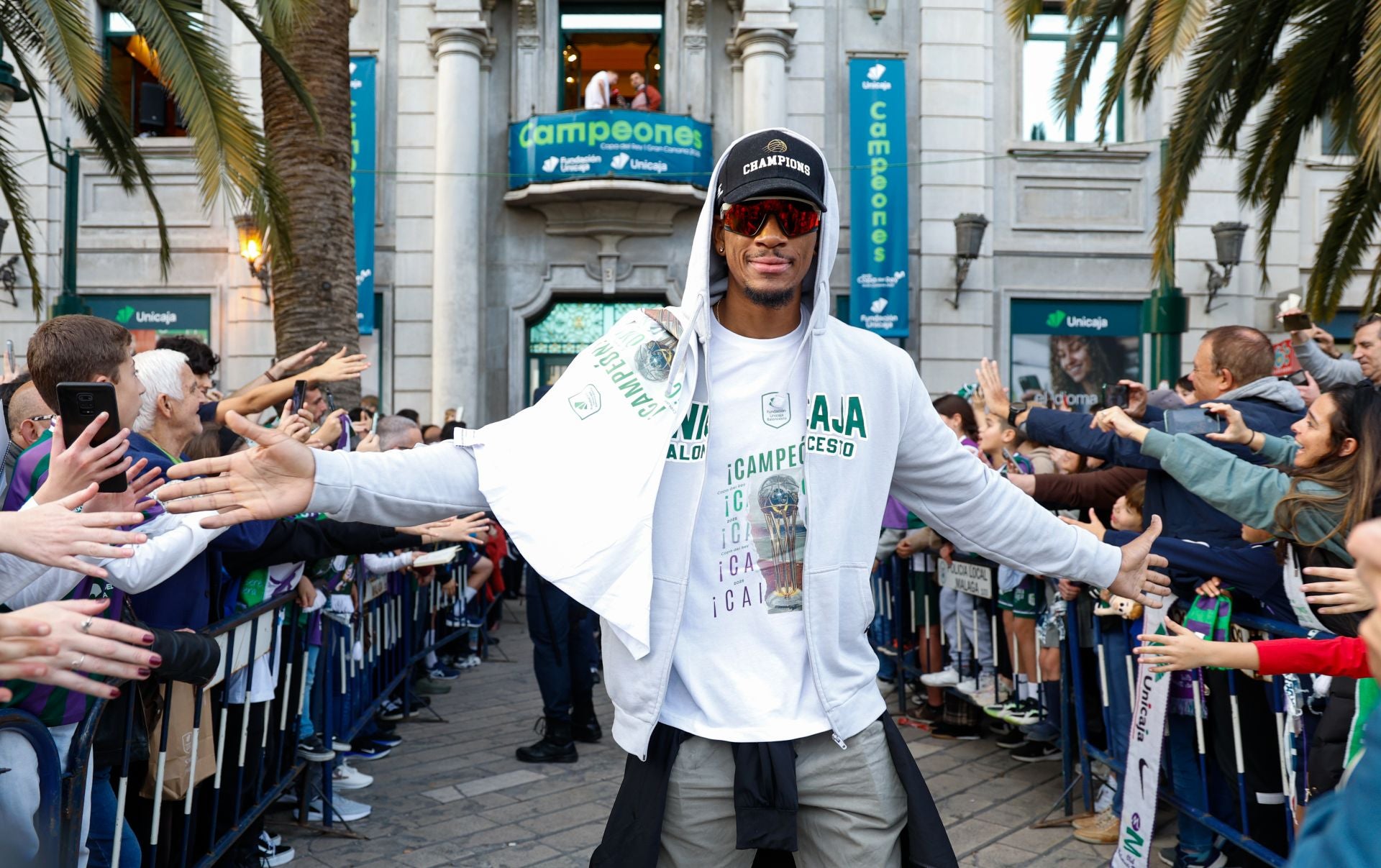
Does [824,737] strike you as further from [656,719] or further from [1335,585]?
[1335,585]

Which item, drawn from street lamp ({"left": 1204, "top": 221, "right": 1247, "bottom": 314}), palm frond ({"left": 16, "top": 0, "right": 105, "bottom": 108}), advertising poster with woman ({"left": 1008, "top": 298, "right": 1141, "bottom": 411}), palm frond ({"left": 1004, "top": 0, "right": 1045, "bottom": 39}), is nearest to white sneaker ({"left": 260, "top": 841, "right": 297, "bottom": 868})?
palm frond ({"left": 16, "top": 0, "right": 105, "bottom": 108})

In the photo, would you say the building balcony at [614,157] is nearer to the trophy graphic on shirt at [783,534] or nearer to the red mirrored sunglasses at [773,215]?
the red mirrored sunglasses at [773,215]

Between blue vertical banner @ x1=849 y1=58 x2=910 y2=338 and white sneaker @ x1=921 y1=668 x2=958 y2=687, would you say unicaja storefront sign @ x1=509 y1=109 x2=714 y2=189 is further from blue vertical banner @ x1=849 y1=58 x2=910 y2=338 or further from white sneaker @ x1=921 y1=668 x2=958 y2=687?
white sneaker @ x1=921 y1=668 x2=958 y2=687

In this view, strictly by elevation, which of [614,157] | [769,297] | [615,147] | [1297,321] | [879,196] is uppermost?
[615,147]

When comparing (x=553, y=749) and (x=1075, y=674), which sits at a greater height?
(x=1075, y=674)

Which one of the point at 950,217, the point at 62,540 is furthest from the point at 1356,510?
the point at 950,217

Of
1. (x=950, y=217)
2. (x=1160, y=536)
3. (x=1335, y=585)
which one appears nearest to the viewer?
(x=1335, y=585)

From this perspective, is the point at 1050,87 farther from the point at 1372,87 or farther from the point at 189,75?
the point at 189,75

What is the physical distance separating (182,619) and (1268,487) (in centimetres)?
369

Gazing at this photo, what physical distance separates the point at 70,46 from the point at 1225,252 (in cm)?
1442

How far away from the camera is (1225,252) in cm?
1551

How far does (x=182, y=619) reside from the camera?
148 inches

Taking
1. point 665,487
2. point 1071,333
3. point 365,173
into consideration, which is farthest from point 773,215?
point 1071,333

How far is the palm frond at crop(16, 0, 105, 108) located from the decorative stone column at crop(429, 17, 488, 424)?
9835mm
